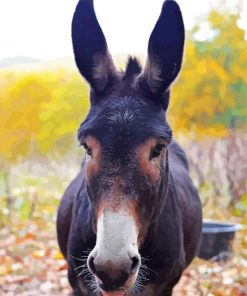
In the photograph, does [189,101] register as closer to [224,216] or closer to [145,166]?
[224,216]

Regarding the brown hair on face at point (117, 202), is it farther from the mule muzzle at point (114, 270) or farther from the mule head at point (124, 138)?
the mule muzzle at point (114, 270)

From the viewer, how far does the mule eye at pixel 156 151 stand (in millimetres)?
2652

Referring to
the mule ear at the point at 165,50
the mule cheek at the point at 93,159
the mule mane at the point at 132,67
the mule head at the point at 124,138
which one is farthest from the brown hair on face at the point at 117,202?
the mule mane at the point at 132,67

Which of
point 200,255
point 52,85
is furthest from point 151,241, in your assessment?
point 52,85

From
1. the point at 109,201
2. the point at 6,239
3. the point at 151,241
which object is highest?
the point at 109,201

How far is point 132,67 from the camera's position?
310 centimetres

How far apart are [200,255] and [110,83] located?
420 cm

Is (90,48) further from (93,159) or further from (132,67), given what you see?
(93,159)

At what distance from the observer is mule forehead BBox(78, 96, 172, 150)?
8.41ft

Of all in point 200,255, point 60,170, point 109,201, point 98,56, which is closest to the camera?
point 109,201

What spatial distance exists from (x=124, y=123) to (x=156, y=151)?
0.21m

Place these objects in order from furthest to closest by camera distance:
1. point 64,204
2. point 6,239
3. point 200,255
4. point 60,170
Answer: point 60,170
point 6,239
point 200,255
point 64,204

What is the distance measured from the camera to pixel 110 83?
9.73ft

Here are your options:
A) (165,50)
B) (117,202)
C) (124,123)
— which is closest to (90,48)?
(165,50)
